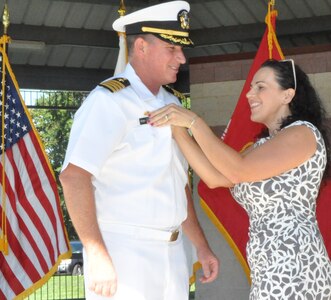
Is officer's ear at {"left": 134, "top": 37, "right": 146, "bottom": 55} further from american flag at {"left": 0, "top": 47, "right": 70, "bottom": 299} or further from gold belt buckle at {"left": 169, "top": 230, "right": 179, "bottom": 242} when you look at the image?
american flag at {"left": 0, "top": 47, "right": 70, "bottom": 299}

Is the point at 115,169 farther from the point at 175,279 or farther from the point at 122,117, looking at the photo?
the point at 175,279

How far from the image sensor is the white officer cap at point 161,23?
10.9 feet

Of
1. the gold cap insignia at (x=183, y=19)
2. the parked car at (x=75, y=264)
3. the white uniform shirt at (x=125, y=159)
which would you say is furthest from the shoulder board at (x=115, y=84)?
the parked car at (x=75, y=264)

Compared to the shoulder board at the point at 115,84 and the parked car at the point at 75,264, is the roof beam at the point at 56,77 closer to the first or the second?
the shoulder board at the point at 115,84

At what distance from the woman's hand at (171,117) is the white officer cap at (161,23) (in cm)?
29

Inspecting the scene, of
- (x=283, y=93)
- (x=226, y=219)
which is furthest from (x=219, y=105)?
(x=283, y=93)

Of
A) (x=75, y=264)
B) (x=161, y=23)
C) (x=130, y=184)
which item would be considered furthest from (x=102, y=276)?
(x=75, y=264)

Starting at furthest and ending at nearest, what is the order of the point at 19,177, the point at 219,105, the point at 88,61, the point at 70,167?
the point at 88,61
the point at 219,105
the point at 19,177
the point at 70,167

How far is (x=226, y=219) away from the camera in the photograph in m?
5.74

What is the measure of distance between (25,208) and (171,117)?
3.32 m

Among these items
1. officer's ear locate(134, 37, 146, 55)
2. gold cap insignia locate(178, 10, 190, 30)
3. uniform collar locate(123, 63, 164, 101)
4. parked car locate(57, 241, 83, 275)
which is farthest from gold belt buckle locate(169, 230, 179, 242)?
parked car locate(57, 241, 83, 275)

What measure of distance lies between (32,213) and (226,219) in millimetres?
1465

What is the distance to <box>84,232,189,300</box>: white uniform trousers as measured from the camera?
3.08m

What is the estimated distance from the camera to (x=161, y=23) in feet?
11.0
